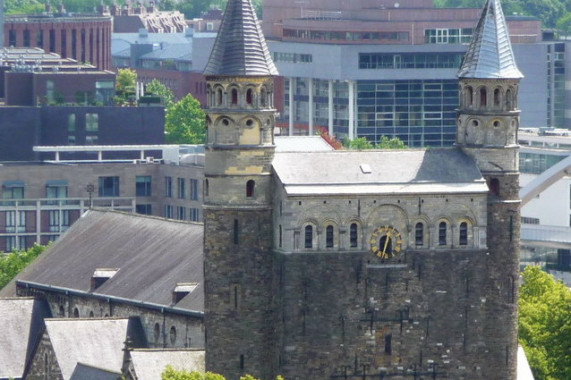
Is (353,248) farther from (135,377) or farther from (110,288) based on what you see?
(110,288)

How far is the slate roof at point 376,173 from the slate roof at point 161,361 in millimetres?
11066

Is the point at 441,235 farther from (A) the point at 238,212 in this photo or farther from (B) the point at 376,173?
(A) the point at 238,212

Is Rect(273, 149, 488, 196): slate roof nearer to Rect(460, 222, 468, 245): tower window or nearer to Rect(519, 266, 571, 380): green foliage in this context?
Rect(460, 222, 468, 245): tower window

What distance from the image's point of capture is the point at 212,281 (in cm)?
16962

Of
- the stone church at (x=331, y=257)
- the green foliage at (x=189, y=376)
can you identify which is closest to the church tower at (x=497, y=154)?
the stone church at (x=331, y=257)

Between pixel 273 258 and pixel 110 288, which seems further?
pixel 110 288

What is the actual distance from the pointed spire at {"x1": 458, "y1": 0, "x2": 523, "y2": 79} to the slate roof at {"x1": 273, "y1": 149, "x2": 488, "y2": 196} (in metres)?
→ 4.33

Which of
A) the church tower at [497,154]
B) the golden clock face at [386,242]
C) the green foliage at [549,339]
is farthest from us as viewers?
the green foliage at [549,339]

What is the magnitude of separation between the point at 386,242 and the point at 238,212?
292 inches

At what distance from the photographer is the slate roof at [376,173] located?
169 metres

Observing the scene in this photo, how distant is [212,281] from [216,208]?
3595mm

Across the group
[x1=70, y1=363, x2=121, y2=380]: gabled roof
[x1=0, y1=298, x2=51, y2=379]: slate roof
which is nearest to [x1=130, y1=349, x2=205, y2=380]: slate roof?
[x1=70, y1=363, x2=121, y2=380]: gabled roof

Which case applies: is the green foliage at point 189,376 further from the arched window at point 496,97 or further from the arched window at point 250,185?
the arched window at point 496,97

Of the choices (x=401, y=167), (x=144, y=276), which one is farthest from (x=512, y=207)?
(x=144, y=276)
